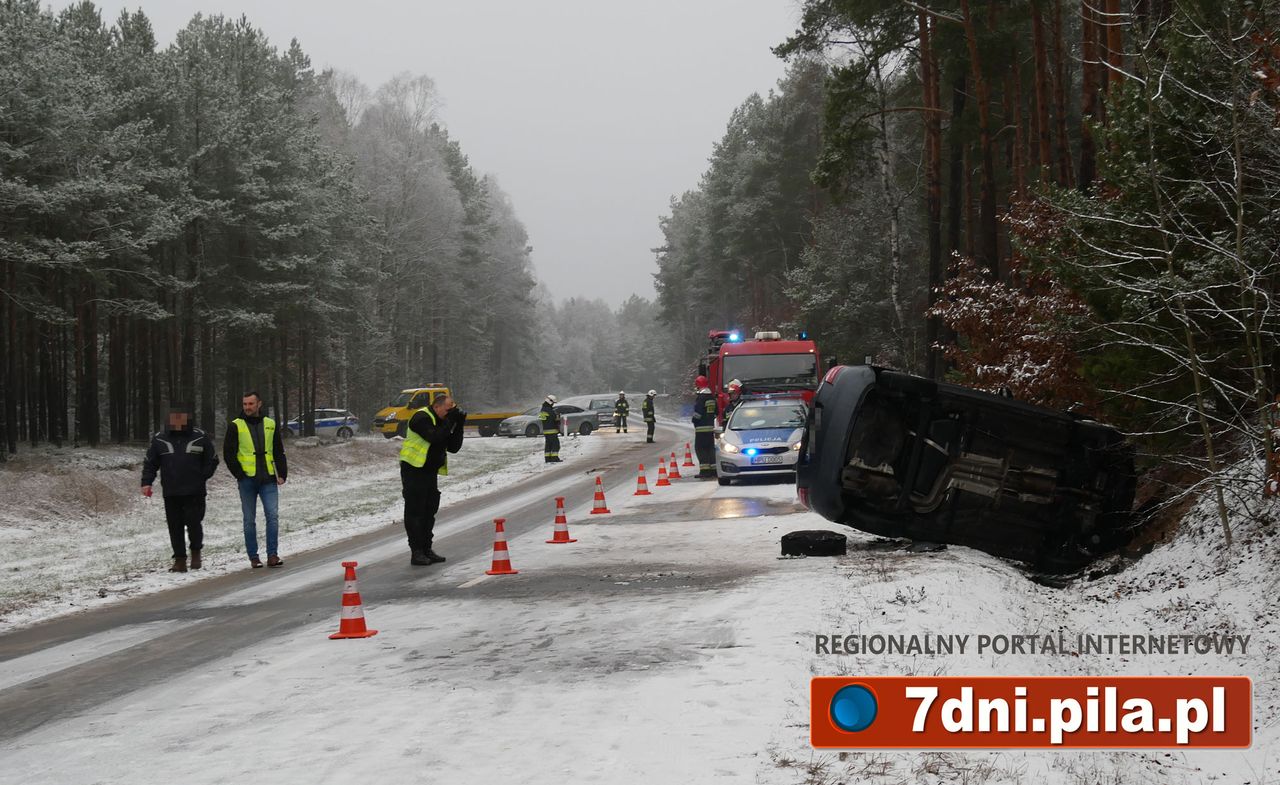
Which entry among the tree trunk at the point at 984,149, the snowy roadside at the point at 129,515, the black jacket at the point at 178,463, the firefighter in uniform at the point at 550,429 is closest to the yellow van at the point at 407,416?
the snowy roadside at the point at 129,515

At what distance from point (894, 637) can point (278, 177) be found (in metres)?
38.0

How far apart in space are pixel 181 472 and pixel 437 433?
11.4ft


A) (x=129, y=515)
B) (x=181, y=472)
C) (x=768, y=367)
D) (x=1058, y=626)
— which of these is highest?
(x=768, y=367)

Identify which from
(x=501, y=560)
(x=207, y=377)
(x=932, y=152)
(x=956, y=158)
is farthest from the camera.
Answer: (x=207, y=377)

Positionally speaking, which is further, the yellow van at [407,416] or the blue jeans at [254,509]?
the yellow van at [407,416]

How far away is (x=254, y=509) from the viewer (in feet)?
47.5

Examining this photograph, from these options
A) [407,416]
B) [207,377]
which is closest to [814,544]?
[207,377]

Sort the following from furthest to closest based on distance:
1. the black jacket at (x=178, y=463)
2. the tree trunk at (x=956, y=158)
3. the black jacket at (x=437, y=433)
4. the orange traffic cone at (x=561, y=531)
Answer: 1. the tree trunk at (x=956, y=158)
2. the orange traffic cone at (x=561, y=531)
3. the black jacket at (x=178, y=463)
4. the black jacket at (x=437, y=433)

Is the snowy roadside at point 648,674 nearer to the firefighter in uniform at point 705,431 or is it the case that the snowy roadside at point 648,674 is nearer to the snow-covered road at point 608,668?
the snow-covered road at point 608,668

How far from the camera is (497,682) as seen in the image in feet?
23.7

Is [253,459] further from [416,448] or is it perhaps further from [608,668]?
[608,668]

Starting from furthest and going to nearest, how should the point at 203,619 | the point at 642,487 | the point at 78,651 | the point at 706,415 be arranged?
the point at 706,415 → the point at 642,487 → the point at 203,619 → the point at 78,651

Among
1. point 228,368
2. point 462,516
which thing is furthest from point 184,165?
point 462,516

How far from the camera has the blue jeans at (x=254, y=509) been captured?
14.4 metres
